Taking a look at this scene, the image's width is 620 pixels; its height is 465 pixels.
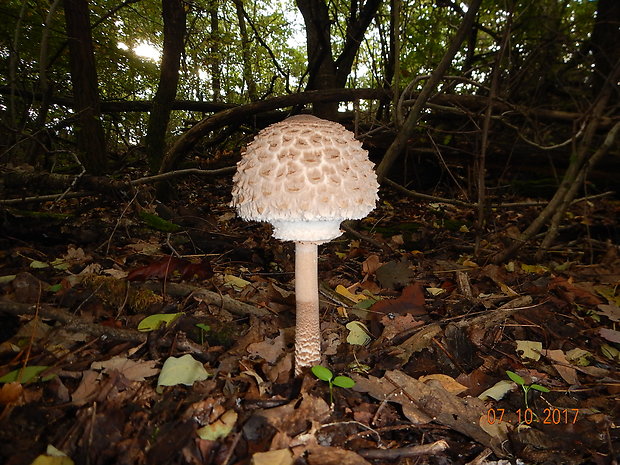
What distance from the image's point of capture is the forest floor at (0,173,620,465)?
1800mm

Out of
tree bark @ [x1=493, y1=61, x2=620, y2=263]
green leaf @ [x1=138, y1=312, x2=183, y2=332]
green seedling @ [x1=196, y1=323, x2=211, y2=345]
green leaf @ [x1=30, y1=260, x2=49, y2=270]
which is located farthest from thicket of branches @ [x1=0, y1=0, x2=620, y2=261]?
green seedling @ [x1=196, y1=323, x2=211, y2=345]

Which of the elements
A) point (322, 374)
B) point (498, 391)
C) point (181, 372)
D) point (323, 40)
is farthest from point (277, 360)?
point (323, 40)

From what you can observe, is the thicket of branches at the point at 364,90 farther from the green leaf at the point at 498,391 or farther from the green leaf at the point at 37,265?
the green leaf at the point at 498,391

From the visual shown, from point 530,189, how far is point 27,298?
9.07 m

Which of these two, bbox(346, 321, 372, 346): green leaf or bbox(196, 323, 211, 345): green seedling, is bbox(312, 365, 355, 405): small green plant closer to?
bbox(346, 321, 372, 346): green leaf

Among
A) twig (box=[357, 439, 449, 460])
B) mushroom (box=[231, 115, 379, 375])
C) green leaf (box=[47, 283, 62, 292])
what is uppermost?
mushroom (box=[231, 115, 379, 375])

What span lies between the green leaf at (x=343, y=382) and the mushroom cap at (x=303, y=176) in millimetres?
972

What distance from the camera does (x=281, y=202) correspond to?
1984 millimetres

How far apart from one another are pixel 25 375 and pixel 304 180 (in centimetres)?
190

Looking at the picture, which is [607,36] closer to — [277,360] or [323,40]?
[323,40]

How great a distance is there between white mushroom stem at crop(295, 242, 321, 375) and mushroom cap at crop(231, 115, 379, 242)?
313 millimetres

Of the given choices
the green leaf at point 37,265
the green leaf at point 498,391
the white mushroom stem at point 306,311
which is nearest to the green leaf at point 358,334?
the white mushroom stem at point 306,311

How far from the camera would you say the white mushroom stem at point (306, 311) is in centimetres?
236

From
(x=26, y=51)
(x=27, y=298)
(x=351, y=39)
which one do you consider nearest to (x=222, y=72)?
(x=26, y=51)
